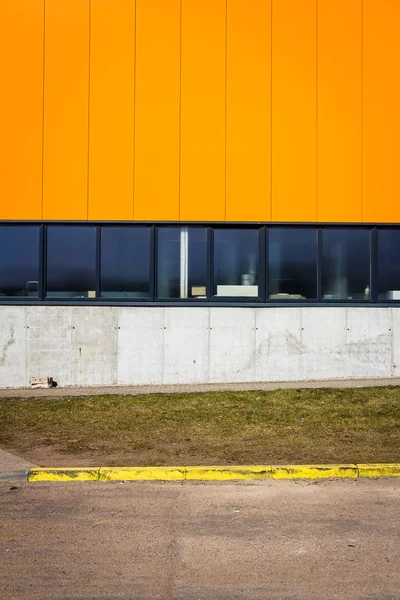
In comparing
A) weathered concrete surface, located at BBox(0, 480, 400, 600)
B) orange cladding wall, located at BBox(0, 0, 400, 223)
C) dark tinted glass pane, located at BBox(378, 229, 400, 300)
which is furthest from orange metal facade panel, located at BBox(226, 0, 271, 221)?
weathered concrete surface, located at BBox(0, 480, 400, 600)

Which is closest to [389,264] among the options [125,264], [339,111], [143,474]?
[339,111]

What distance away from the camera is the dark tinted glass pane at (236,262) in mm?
14742

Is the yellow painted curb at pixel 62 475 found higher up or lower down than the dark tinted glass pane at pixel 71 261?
lower down

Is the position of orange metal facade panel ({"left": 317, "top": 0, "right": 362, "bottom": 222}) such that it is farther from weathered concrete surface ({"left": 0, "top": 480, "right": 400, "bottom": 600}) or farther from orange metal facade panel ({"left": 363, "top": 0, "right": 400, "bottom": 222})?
weathered concrete surface ({"left": 0, "top": 480, "right": 400, "bottom": 600})

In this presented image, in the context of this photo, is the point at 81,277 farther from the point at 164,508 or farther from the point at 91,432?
the point at 164,508

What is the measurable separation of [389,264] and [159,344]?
5449 mm

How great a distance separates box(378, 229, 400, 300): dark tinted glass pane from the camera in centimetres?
1489

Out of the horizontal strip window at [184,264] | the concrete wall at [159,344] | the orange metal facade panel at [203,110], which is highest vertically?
the orange metal facade panel at [203,110]

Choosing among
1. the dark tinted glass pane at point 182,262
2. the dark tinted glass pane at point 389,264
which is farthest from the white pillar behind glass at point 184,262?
the dark tinted glass pane at point 389,264

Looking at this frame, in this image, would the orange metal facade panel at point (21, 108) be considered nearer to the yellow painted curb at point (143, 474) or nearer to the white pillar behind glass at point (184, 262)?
the white pillar behind glass at point (184, 262)

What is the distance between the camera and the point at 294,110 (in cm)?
1471

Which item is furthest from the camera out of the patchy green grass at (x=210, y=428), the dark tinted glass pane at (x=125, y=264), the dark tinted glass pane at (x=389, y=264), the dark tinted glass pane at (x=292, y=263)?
the dark tinted glass pane at (x=389, y=264)

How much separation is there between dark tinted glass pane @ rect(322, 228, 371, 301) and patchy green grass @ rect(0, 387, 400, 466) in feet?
8.35

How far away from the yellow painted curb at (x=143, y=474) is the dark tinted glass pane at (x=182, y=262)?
6752 mm
